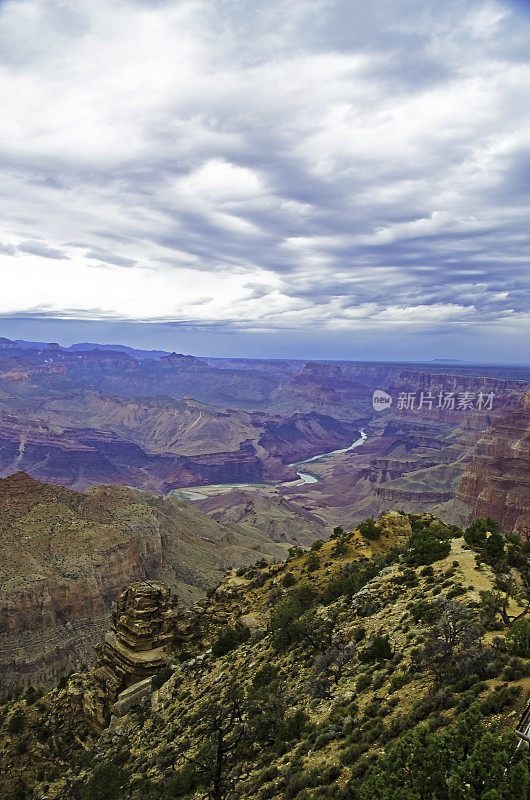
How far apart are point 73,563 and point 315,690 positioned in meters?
58.7

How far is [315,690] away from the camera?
15.7m

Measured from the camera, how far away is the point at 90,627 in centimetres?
5966

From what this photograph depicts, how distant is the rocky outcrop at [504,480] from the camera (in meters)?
108

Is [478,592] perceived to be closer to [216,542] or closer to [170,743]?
[170,743]

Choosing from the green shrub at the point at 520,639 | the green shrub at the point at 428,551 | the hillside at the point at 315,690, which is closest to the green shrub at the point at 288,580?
the hillside at the point at 315,690

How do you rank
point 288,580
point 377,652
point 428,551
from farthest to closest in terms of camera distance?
1. point 288,580
2. point 428,551
3. point 377,652

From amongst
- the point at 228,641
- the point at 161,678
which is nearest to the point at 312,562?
the point at 228,641

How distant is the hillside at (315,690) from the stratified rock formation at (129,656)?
11 centimetres

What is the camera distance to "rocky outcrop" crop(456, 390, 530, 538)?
108 meters

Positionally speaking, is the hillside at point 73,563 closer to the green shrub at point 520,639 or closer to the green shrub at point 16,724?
the green shrub at point 16,724

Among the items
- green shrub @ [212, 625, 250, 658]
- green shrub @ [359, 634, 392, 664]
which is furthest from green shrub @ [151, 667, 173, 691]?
green shrub @ [359, 634, 392, 664]

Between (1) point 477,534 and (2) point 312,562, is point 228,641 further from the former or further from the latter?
(1) point 477,534

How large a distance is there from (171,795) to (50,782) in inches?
584

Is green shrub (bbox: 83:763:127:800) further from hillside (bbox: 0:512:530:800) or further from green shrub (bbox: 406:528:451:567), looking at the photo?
green shrub (bbox: 406:528:451:567)
